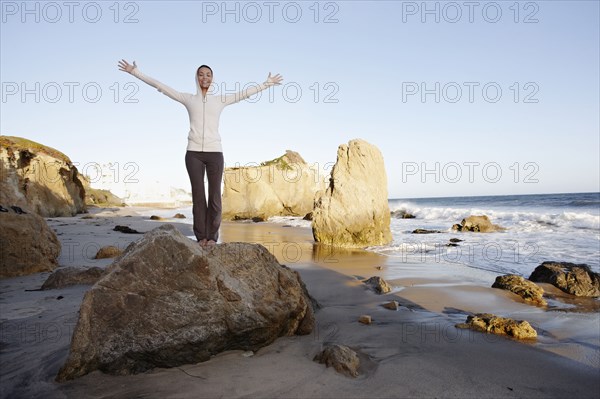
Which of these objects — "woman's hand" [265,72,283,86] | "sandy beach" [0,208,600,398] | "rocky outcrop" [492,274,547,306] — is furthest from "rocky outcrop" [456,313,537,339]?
"woman's hand" [265,72,283,86]

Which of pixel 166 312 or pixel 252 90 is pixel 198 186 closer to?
pixel 252 90

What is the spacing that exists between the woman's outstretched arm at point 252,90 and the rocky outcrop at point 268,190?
25.1 m

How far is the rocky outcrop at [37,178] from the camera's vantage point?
19.6 m

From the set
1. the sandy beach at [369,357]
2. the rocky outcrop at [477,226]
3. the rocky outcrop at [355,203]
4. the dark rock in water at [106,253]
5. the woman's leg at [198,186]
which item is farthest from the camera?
the rocky outcrop at [477,226]

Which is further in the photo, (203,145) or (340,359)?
(203,145)

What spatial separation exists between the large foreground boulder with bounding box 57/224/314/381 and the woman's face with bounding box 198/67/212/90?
1.96 metres

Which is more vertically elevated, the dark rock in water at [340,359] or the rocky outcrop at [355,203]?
the rocky outcrop at [355,203]

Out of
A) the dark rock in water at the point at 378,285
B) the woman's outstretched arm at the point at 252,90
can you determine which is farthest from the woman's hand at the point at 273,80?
the dark rock in water at the point at 378,285

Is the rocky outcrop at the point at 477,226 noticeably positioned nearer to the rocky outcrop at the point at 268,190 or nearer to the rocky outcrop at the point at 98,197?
the rocky outcrop at the point at 268,190

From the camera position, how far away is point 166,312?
3211 mm

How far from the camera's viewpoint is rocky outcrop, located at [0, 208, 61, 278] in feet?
21.1

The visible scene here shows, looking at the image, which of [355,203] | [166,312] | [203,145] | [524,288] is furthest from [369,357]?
[355,203]

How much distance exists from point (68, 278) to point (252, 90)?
3929mm

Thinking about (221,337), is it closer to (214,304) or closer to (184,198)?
(214,304)
